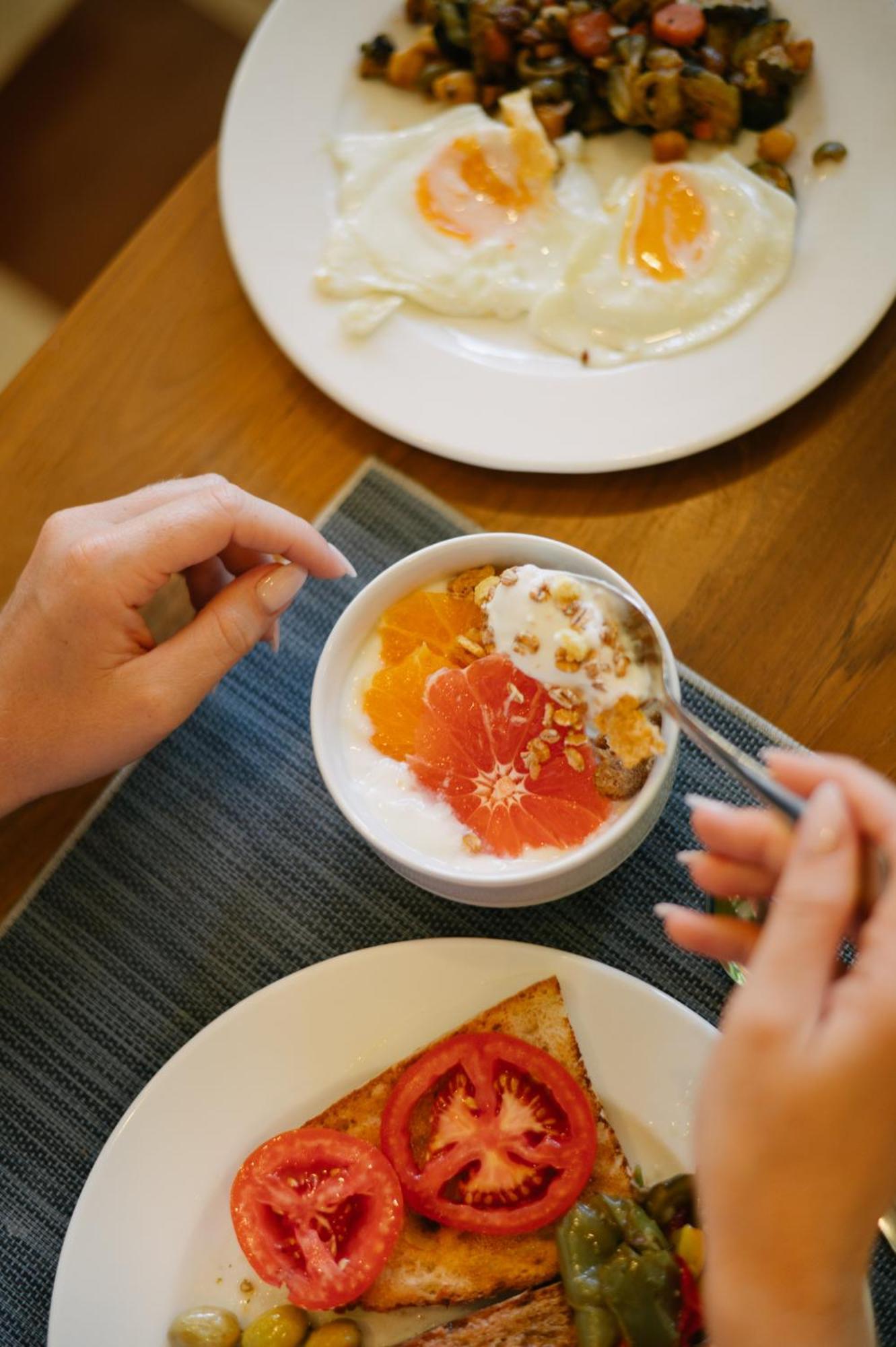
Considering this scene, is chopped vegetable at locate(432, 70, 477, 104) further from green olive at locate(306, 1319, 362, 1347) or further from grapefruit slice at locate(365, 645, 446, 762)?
green olive at locate(306, 1319, 362, 1347)

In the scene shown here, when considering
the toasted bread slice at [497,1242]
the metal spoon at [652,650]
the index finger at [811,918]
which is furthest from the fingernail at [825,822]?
the toasted bread slice at [497,1242]

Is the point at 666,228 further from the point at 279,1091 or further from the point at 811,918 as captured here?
the point at 279,1091

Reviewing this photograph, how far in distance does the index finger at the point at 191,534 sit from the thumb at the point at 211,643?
0.16 feet

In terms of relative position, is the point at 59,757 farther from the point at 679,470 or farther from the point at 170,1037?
the point at 679,470

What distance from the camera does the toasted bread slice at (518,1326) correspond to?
1.34 metres

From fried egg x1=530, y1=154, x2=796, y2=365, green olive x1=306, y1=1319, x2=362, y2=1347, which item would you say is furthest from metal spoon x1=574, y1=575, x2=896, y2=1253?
green olive x1=306, y1=1319, x2=362, y2=1347

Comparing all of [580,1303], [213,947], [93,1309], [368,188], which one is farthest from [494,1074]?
[368,188]

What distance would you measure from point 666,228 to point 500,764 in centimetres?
98

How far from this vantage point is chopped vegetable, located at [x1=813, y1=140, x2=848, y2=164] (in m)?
1.73

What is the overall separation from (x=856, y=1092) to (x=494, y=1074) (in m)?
0.64

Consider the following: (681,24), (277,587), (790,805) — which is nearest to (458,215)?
(681,24)

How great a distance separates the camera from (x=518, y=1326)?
1.35 meters

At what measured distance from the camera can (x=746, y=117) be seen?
182 cm

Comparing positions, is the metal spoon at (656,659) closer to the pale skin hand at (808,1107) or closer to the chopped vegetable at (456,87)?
the pale skin hand at (808,1107)
